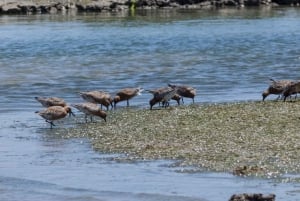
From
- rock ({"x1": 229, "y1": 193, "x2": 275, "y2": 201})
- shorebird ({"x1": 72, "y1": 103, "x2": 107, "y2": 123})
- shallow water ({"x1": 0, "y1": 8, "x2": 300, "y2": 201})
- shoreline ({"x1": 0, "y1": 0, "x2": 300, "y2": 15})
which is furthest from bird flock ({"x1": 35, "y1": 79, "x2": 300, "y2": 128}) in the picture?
shoreline ({"x1": 0, "y1": 0, "x2": 300, "y2": 15})

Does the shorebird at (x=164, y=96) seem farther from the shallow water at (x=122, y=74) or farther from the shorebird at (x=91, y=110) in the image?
the shorebird at (x=91, y=110)

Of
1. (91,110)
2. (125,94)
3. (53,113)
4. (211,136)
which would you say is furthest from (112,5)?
(211,136)

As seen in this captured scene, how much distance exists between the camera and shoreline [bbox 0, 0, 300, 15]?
7706 centimetres

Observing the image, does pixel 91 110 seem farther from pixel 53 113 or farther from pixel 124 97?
pixel 124 97

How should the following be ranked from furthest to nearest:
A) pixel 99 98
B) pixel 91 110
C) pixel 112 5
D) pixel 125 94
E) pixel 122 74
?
1. pixel 112 5
2. pixel 122 74
3. pixel 125 94
4. pixel 99 98
5. pixel 91 110

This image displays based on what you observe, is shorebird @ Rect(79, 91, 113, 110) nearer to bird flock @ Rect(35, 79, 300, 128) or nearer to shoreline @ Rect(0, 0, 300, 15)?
bird flock @ Rect(35, 79, 300, 128)

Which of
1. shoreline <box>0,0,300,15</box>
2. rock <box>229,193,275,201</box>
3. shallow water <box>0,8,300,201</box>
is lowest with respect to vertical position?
shoreline <box>0,0,300,15</box>

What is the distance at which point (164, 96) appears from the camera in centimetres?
2148

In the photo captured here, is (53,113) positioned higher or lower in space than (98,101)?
higher

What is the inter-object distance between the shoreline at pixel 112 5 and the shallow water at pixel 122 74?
18.4 ft

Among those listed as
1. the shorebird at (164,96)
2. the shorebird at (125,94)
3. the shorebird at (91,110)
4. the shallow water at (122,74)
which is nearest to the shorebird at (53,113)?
the shallow water at (122,74)

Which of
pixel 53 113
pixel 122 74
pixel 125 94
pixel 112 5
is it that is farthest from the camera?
pixel 112 5

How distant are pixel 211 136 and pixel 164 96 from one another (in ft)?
17.4


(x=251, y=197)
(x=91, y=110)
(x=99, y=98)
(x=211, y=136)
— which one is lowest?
(x=99, y=98)
